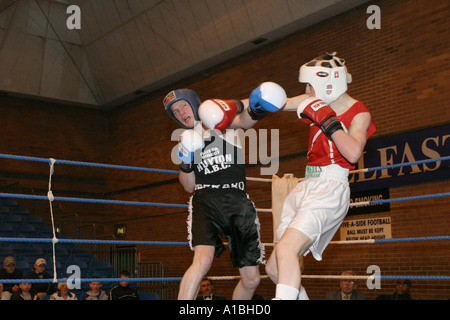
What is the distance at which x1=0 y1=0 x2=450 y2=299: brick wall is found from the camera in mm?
7965

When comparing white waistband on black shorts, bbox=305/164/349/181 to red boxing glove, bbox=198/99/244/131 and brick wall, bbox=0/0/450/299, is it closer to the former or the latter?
red boxing glove, bbox=198/99/244/131

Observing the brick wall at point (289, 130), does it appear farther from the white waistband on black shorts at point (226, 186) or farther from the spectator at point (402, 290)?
the white waistband on black shorts at point (226, 186)

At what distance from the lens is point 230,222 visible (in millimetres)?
3629

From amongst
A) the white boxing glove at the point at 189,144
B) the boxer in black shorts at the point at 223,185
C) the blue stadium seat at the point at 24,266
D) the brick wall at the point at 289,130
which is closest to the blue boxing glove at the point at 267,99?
the boxer in black shorts at the point at 223,185

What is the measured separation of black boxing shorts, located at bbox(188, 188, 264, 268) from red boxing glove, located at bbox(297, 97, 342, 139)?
0.80 m

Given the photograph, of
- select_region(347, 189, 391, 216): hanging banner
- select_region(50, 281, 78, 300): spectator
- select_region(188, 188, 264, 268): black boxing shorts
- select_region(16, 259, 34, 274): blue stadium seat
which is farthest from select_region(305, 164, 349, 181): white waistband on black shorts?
select_region(16, 259, 34, 274): blue stadium seat

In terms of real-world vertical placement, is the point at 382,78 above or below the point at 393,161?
above

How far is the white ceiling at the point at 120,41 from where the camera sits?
10.2 metres

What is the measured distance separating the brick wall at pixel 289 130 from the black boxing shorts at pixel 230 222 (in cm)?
487

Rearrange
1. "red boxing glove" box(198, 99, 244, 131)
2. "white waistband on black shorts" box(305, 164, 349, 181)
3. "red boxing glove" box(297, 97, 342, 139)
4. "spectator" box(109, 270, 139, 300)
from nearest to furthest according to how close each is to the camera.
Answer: "red boxing glove" box(297, 97, 342, 139)
"white waistband on black shorts" box(305, 164, 349, 181)
"red boxing glove" box(198, 99, 244, 131)
"spectator" box(109, 270, 139, 300)

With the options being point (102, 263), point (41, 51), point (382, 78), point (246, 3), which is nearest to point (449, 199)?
point (382, 78)

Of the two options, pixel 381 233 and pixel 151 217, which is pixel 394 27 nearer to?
pixel 381 233

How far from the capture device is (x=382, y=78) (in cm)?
866

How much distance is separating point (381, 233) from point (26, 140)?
8669 millimetres
